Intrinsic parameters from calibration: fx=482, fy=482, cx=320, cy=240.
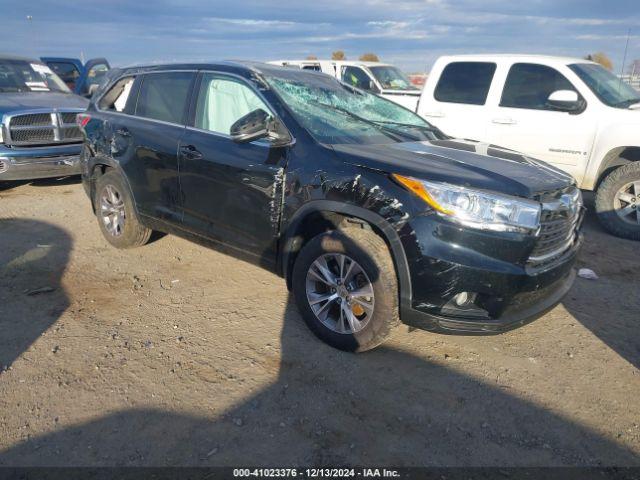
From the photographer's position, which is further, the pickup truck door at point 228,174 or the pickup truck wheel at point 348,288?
the pickup truck door at point 228,174

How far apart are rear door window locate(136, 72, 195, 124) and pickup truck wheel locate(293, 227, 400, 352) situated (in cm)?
184

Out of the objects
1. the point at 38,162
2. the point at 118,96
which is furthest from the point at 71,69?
the point at 118,96

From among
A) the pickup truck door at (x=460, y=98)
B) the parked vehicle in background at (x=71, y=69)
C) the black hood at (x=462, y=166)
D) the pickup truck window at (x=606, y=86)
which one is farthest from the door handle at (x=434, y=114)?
the parked vehicle in background at (x=71, y=69)

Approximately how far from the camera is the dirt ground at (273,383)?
2.41 meters

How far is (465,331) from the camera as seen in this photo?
9.14 ft

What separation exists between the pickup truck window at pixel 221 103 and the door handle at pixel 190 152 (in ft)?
0.64

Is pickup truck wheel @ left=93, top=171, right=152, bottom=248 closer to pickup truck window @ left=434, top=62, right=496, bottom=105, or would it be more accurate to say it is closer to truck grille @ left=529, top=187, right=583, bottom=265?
truck grille @ left=529, top=187, right=583, bottom=265

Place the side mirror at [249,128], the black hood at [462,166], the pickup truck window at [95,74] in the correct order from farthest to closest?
the pickup truck window at [95,74] < the side mirror at [249,128] < the black hood at [462,166]

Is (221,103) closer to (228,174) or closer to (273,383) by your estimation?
(228,174)

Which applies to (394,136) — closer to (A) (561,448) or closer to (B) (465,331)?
(B) (465,331)

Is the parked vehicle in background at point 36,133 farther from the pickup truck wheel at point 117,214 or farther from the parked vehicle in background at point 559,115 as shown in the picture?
the parked vehicle in background at point 559,115

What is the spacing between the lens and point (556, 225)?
2.96m

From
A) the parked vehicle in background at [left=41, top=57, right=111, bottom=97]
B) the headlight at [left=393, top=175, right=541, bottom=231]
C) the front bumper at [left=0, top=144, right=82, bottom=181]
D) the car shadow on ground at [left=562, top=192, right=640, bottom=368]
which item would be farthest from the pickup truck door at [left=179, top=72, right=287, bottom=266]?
the parked vehicle in background at [left=41, top=57, right=111, bottom=97]

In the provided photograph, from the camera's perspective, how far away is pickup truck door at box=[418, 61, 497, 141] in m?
6.59
